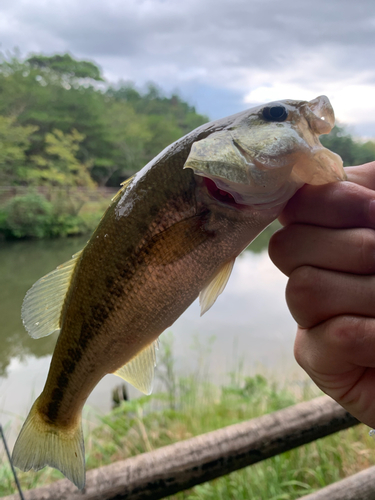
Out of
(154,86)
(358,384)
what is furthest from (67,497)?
(154,86)

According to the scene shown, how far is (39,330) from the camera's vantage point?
0.87 meters

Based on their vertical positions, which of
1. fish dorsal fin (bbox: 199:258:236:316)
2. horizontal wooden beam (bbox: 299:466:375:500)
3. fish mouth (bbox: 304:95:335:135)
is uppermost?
Result: fish mouth (bbox: 304:95:335:135)

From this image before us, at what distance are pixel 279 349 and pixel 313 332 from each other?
5335mm

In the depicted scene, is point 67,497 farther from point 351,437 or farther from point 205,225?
point 351,437

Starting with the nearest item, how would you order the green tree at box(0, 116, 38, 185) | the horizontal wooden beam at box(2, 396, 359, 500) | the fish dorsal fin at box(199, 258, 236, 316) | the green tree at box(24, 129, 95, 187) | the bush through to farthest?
the fish dorsal fin at box(199, 258, 236, 316) → the horizontal wooden beam at box(2, 396, 359, 500) → the bush → the green tree at box(0, 116, 38, 185) → the green tree at box(24, 129, 95, 187)

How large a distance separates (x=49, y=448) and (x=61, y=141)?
68.6 ft

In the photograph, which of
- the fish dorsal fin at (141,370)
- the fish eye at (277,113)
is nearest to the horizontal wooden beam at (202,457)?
the fish dorsal fin at (141,370)

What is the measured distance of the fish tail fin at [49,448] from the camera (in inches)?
31.3

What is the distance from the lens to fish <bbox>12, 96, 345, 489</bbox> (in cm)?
68

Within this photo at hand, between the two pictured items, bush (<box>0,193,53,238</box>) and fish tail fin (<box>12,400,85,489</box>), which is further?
bush (<box>0,193,53,238</box>)

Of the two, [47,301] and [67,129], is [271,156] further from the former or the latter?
[67,129]

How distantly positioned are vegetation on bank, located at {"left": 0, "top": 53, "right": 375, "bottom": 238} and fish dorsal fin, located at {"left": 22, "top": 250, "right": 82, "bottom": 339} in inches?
532

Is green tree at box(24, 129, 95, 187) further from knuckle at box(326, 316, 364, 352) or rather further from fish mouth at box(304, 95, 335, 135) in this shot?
knuckle at box(326, 316, 364, 352)

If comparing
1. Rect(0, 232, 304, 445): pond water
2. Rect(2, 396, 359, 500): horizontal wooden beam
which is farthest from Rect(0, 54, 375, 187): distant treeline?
Rect(2, 396, 359, 500): horizontal wooden beam
